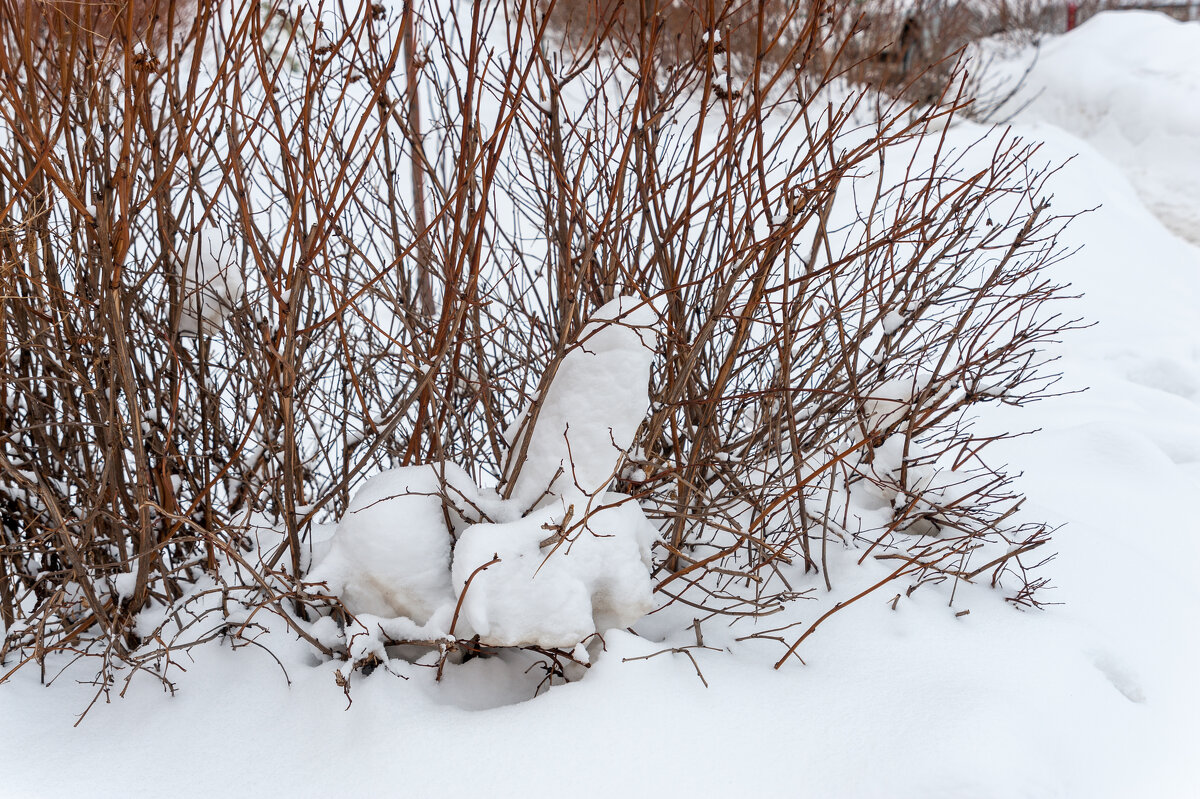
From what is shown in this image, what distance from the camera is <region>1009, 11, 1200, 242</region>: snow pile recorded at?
9781mm

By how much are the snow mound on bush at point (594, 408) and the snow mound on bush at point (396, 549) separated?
0.18 meters

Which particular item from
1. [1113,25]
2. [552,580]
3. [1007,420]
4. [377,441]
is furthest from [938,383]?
[1113,25]

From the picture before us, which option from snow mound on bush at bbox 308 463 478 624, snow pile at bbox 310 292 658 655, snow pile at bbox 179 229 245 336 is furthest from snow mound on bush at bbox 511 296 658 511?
snow pile at bbox 179 229 245 336

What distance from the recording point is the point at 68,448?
2102 millimetres

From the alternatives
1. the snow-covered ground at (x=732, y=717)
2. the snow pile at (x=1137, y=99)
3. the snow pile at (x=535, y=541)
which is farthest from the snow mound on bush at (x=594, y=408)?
the snow pile at (x=1137, y=99)

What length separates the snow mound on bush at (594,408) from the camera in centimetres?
173

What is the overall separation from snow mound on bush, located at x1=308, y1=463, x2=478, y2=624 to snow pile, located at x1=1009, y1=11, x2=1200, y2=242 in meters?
8.95

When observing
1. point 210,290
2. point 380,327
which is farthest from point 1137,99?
point 210,290

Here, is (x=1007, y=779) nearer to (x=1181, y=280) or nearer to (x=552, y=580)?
(x=552, y=580)

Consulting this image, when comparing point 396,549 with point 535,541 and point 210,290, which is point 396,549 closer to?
point 535,541

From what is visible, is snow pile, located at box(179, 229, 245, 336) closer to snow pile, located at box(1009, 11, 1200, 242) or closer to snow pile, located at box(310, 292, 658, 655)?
snow pile, located at box(310, 292, 658, 655)

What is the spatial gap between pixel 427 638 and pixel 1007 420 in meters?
2.81

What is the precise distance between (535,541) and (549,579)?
0.09m

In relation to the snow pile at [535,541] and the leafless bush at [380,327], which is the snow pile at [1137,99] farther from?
the snow pile at [535,541]
